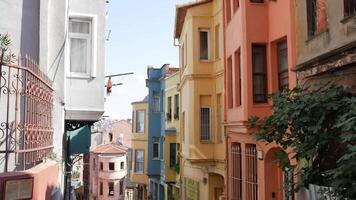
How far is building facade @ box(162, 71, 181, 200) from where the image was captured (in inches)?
1027

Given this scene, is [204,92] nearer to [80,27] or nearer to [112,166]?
[80,27]

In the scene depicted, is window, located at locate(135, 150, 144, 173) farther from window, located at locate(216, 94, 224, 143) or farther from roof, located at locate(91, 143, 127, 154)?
window, located at locate(216, 94, 224, 143)

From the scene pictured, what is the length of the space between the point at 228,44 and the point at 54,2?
Result: 7.28m

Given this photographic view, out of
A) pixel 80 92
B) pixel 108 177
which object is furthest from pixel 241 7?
pixel 108 177

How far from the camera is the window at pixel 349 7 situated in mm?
7457

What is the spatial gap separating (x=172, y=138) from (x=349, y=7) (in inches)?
794

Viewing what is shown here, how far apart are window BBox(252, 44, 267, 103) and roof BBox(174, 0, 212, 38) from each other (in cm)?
608

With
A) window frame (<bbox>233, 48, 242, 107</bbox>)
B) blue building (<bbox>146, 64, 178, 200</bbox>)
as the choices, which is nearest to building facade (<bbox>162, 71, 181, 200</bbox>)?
blue building (<bbox>146, 64, 178, 200</bbox>)

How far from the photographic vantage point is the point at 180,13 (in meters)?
19.7

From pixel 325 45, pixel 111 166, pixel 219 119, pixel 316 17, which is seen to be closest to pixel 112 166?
pixel 111 166

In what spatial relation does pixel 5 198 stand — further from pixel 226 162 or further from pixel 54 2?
pixel 226 162

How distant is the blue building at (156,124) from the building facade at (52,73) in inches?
730

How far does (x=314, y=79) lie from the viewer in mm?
9008

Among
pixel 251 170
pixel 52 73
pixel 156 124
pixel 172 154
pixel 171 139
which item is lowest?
pixel 172 154
